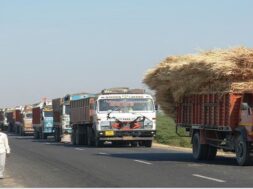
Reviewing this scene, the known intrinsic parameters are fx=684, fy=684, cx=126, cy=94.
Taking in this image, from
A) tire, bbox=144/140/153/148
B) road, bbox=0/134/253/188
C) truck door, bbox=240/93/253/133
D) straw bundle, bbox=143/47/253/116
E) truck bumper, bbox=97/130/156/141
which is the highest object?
straw bundle, bbox=143/47/253/116

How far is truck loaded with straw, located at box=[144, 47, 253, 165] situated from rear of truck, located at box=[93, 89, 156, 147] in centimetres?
877

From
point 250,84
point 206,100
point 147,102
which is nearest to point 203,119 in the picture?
point 206,100

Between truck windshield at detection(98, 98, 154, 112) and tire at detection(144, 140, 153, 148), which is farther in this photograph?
tire at detection(144, 140, 153, 148)

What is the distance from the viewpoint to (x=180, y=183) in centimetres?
1468

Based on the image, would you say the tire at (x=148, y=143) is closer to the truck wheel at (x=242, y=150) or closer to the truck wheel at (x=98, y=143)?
the truck wheel at (x=98, y=143)

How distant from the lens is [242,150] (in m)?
19.0

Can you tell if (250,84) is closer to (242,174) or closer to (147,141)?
(242,174)

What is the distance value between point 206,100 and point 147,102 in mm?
12427

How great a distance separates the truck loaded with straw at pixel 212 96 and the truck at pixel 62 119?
22.0m

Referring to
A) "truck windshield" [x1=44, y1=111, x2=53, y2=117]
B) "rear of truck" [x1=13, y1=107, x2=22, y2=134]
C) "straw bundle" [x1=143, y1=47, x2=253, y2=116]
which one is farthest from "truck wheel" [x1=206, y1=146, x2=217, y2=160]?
"rear of truck" [x1=13, y1=107, x2=22, y2=134]

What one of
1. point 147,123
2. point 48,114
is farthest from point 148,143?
point 48,114

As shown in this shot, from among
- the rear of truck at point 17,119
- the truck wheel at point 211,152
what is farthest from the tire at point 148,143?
the rear of truck at point 17,119

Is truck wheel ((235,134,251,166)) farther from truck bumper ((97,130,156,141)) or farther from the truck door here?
truck bumper ((97,130,156,141))

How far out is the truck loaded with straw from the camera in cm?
1919
